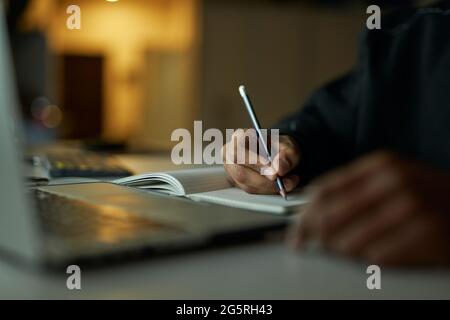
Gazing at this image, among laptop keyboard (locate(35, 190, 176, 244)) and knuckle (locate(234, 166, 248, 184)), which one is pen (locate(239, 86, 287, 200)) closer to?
knuckle (locate(234, 166, 248, 184))

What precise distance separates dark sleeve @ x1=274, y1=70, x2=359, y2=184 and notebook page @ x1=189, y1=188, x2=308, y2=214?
195 mm

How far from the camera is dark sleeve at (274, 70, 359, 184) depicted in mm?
902

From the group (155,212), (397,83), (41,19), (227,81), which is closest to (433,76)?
Answer: (397,83)

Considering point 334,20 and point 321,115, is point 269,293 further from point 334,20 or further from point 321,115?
point 334,20

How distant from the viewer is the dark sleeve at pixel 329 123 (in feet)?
2.96

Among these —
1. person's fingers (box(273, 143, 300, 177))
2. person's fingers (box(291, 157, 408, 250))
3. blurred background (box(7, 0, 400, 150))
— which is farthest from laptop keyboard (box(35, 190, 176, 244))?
blurred background (box(7, 0, 400, 150))

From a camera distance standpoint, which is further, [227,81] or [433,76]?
[227,81]

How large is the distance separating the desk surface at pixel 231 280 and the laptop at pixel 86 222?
0.01 meters

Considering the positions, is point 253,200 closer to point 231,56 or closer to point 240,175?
point 240,175
